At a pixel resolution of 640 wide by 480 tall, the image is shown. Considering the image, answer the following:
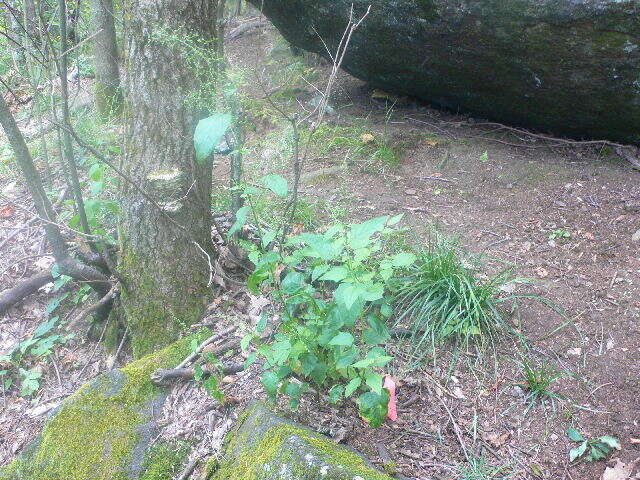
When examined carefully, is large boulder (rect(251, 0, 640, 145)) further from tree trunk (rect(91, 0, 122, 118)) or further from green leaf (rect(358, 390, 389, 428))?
green leaf (rect(358, 390, 389, 428))

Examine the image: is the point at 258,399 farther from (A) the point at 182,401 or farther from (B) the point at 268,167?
(B) the point at 268,167

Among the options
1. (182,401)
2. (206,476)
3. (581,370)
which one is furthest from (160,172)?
(581,370)

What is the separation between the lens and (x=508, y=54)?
4723mm

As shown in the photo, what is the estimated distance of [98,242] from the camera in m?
3.71

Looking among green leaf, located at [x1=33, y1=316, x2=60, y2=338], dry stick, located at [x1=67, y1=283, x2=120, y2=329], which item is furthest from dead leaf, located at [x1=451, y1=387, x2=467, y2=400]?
green leaf, located at [x1=33, y1=316, x2=60, y2=338]

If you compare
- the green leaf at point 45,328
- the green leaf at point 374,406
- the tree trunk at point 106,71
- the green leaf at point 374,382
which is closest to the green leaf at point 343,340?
the green leaf at point 374,382

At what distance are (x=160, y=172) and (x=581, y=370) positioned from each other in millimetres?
2727

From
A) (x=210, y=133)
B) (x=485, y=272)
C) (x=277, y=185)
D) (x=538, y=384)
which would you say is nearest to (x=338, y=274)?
(x=277, y=185)

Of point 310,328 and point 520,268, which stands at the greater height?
point 310,328

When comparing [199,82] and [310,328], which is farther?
[199,82]

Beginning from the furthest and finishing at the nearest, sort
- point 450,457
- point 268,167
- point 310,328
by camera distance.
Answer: point 268,167
point 450,457
point 310,328

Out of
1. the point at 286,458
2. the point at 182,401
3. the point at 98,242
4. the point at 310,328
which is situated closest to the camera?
the point at 286,458

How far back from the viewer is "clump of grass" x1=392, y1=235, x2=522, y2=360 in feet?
10.9

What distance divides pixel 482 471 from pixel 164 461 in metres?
1.53
